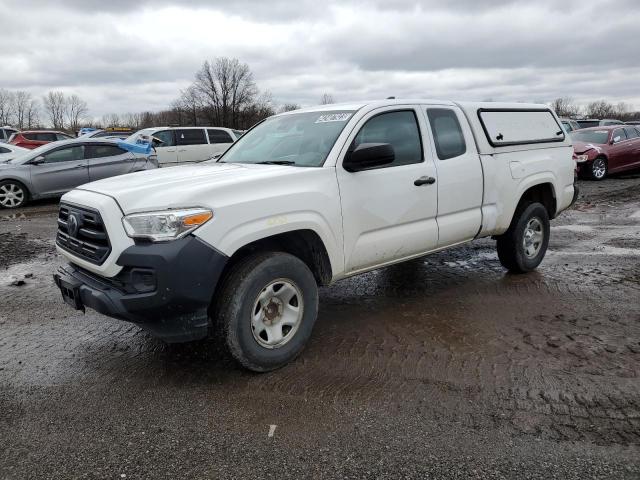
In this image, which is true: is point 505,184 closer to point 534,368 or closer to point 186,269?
point 534,368

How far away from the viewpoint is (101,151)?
1237cm

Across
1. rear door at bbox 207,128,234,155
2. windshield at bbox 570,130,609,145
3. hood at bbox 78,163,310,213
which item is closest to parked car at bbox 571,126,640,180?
windshield at bbox 570,130,609,145

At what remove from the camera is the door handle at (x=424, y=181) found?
14.4ft

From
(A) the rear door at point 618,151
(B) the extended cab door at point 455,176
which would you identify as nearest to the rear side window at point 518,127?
(B) the extended cab door at point 455,176

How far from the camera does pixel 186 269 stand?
3.07 m

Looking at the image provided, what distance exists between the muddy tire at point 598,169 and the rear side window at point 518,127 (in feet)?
35.1

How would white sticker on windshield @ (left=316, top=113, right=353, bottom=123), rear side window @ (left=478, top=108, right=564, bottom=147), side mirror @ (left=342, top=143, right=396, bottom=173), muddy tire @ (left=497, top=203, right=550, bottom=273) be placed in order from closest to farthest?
side mirror @ (left=342, top=143, right=396, bottom=173) < white sticker on windshield @ (left=316, top=113, right=353, bottom=123) < rear side window @ (left=478, top=108, right=564, bottom=147) < muddy tire @ (left=497, top=203, right=550, bottom=273)

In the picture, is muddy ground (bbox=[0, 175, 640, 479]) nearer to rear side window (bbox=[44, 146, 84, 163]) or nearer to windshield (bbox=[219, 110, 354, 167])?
windshield (bbox=[219, 110, 354, 167])

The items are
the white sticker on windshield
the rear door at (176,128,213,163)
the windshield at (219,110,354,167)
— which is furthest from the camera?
the rear door at (176,128,213,163)

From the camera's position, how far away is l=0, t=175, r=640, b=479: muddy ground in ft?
8.75

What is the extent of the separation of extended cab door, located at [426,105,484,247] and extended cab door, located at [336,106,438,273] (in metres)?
0.13

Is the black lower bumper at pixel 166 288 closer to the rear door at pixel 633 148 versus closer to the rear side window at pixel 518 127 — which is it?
the rear side window at pixel 518 127

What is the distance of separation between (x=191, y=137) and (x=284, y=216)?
14.9 metres

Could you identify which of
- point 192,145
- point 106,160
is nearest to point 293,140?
point 106,160
